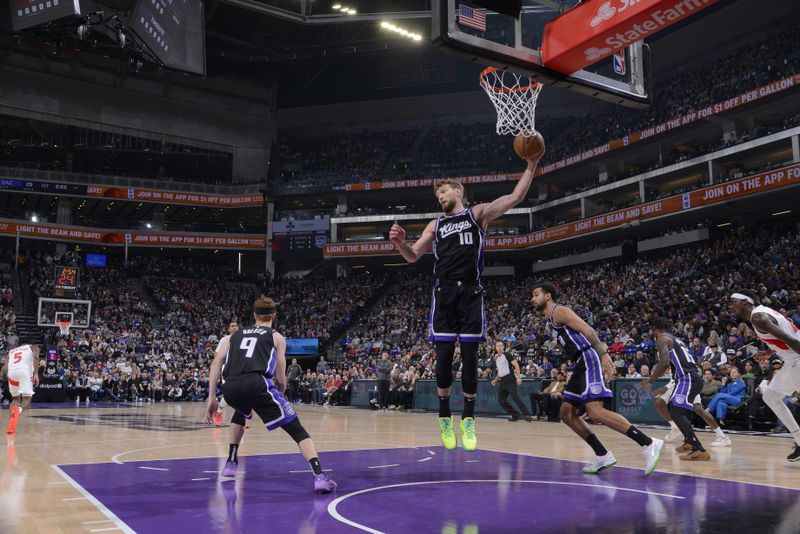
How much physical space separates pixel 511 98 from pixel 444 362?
32.1 ft

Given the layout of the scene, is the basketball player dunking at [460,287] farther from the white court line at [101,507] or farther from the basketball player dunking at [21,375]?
the basketball player dunking at [21,375]

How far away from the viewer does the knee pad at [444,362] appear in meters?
6.38

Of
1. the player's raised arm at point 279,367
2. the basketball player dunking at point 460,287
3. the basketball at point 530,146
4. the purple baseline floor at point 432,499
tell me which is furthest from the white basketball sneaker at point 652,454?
the player's raised arm at point 279,367

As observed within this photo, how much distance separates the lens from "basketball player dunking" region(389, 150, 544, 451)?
6266mm

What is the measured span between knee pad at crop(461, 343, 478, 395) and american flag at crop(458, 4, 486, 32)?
3.56 meters

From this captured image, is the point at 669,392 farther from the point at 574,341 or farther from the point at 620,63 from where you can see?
the point at 620,63

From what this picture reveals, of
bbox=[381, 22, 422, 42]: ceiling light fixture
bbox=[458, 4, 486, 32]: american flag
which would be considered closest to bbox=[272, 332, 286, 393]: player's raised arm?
bbox=[458, 4, 486, 32]: american flag

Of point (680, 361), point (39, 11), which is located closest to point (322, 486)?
point (680, 361)

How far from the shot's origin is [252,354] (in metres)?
6.21

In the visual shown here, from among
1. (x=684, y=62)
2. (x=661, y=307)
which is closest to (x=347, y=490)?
(x=661, y=307)

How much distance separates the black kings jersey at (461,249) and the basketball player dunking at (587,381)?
1.35 meters

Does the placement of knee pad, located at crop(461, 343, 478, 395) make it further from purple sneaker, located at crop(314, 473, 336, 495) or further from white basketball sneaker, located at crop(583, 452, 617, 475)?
white basketball sneaker, located at crop(583, 452, 617, 475)

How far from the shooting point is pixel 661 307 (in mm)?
23250

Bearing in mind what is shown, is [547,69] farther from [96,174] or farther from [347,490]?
[96,174]
